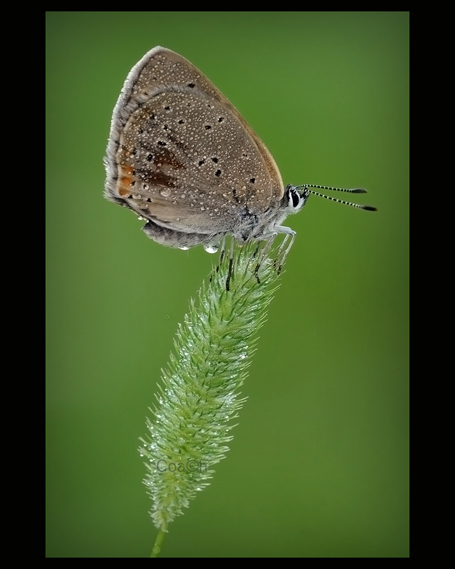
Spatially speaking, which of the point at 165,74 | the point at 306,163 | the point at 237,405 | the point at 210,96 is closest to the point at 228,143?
the point at 210,96

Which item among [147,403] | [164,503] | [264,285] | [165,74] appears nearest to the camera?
[164,503]

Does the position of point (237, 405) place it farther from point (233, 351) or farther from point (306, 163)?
point (306, 163)

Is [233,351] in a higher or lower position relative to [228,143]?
lower

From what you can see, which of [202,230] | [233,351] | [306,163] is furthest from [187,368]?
[306,163]

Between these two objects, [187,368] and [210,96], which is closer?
[187,368]

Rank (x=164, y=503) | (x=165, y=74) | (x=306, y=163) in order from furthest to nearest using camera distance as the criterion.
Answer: (x=306, y=163), (x=165, y=74), (x=164, y=503)

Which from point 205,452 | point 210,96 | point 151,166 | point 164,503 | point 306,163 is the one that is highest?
point 306,163
